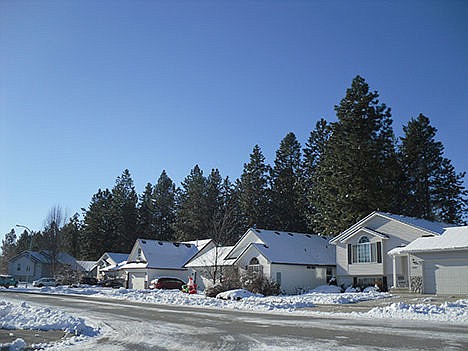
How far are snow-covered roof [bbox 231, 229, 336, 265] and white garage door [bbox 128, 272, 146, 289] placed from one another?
1814 cm

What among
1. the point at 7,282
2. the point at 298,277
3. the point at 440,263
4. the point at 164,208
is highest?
the point at 164,208

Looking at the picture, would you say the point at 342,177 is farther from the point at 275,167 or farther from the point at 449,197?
the point at 275,167

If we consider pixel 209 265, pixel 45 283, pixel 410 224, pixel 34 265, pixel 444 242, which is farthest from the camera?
pixel 34 265

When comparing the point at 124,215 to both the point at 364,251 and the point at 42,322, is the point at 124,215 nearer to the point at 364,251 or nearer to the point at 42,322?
the point at 364,251

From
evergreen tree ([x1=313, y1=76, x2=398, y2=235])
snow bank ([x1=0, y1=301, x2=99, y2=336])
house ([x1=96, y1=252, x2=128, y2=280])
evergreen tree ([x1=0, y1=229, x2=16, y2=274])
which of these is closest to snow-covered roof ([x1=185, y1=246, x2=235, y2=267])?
evergreen tree ([x1=313, y1=76, x2=398, y2=235])

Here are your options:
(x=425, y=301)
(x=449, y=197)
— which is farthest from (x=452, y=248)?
(x=449, y=197)

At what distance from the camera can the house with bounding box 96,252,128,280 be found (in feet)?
238

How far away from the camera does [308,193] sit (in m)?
67.4

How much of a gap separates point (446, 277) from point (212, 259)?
1089 inches

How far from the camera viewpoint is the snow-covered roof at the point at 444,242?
2937 cm

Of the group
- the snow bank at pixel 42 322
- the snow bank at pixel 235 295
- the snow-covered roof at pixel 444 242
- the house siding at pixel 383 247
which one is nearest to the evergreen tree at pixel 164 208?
the house siding at pixel 383 247

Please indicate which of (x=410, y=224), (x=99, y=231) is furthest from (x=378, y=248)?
(x=99, y=231)

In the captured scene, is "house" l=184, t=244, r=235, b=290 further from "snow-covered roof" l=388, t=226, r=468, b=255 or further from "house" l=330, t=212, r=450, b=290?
"snow-covered roof" l=388, t=226, r=468, b=255

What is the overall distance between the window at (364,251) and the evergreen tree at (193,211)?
43.3 m
